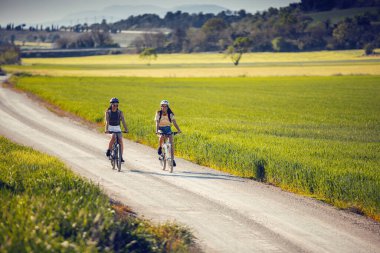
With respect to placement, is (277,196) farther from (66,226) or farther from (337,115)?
(337,115)

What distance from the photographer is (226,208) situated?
49.3 ft

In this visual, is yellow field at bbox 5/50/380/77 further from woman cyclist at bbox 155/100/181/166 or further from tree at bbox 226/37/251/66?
woman cyclist at bbox 155/100/181/166

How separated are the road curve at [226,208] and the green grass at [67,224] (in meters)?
1.17

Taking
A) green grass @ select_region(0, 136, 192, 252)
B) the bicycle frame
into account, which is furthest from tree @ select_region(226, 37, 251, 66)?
green grass @ select_region(0, 136, 192, 252)

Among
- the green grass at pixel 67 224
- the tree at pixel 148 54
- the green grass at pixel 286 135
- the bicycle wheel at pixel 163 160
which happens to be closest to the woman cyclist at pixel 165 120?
the bicycle wheel at pixel 163 160

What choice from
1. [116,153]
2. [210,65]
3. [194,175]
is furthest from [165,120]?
A: [210,65]

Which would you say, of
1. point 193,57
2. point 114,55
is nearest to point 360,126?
point 193,57

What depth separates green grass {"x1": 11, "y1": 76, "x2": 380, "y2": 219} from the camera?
55.2ft

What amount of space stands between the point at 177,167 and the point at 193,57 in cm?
15105

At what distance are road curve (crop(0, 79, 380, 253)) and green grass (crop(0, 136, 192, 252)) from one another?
117 centimetres

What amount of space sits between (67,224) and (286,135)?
1993cm

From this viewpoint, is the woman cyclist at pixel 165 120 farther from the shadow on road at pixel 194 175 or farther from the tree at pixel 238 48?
the tree at pixel 238 48

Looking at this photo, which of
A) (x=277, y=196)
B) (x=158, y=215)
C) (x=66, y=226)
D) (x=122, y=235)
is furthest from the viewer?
(x=277, y=196)

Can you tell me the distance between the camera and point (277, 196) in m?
16.6
